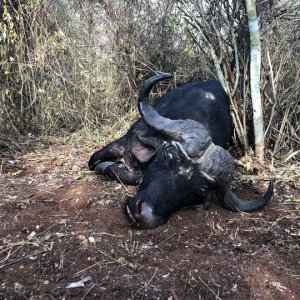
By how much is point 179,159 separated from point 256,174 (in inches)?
53.9

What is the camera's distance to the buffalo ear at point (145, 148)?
3.81 meters

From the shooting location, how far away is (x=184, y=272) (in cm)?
279

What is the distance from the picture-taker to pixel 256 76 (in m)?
4.60

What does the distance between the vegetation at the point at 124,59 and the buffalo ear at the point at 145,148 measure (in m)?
1.24

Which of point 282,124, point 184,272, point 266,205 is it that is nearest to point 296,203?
point 266,205

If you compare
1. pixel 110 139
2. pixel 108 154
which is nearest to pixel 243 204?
pixel 108 154

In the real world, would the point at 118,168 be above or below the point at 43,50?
below

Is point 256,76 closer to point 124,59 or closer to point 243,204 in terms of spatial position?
→ point 243,204

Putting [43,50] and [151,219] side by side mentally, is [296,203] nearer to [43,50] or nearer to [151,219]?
[151,219]

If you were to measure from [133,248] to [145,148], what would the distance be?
1.22 m

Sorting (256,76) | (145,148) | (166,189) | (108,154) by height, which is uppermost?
(256,76)

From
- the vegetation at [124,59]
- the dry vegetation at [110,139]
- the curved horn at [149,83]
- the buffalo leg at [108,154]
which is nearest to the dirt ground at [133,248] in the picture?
the dry vegetation at [110,139]

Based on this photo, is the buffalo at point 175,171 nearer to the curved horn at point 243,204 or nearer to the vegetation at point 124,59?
the curved horn at point 243,204

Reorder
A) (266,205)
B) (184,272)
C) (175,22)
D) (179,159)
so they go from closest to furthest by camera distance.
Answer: (184,272) → (179,159) → (266,205) → (175,22)
